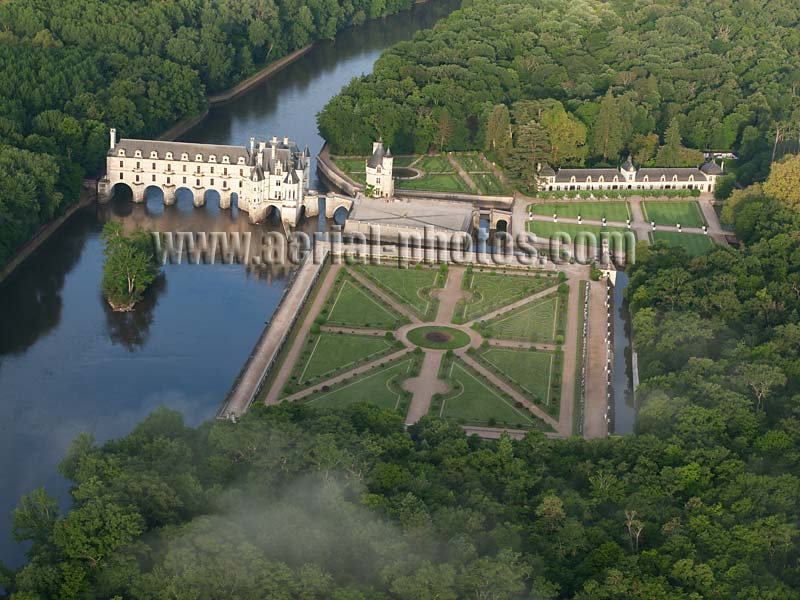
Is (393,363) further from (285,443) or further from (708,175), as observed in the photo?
(708,175)

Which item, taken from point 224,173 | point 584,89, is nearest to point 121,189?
point 224,173

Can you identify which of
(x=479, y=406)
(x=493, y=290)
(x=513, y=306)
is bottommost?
(x=479, y=406)

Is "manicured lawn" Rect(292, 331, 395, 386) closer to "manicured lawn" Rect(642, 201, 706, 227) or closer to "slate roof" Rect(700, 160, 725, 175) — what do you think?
"manicured lawn" Rect(642, 201, 706, 227)

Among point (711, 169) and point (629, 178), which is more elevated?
point (711, 169)

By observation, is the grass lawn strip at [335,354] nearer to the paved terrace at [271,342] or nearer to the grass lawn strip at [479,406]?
the paved terrace at [271,342]

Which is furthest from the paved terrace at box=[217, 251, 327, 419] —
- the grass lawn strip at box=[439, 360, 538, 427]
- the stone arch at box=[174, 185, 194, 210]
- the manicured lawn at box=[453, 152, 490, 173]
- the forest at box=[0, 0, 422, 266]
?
the manicured lawn at box=[453, 152, 490, 173]

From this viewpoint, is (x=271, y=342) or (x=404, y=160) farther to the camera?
(x=404, y=160)

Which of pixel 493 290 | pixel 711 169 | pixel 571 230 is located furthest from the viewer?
pixel 711 169

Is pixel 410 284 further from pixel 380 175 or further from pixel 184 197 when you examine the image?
pixel 184 197
